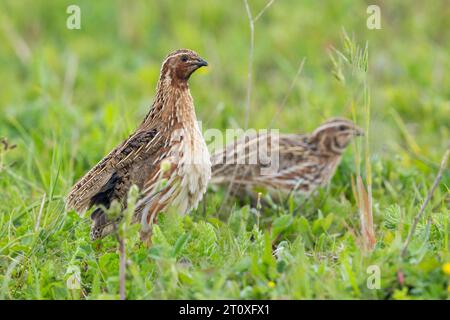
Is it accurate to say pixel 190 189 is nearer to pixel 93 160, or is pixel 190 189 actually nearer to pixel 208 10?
pixel 93 160

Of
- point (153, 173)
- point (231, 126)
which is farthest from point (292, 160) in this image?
point (153, 173)

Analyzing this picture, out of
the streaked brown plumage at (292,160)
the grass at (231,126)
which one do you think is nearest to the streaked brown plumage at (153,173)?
the grass at (231,126)

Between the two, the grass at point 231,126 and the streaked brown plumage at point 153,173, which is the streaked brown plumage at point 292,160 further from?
the streaked brown plumage at point 153,173

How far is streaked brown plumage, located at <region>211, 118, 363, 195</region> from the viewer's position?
27.5 ft

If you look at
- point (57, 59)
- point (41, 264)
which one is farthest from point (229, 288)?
point (57, 59)

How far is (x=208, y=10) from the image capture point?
1341 centimetres

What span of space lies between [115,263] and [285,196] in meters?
2.83

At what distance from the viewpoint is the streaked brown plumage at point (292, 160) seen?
8367mm

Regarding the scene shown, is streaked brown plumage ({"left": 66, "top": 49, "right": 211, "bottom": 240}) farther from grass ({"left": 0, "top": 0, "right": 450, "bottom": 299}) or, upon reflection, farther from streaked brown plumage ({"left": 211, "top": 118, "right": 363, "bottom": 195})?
streaked brown plumage ({"left": 211, "top": 118, "right": 363, "bottom": 195})

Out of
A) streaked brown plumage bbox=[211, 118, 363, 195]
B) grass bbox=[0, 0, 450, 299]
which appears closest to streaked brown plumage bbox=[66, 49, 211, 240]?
grass bbox=[0, 0, 450, 299]

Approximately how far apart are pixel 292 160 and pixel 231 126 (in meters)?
0.95

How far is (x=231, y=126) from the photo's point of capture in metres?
9.45

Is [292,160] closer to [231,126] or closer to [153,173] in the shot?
[231,126]

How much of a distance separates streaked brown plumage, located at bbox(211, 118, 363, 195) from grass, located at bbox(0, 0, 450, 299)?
6.7 inches
